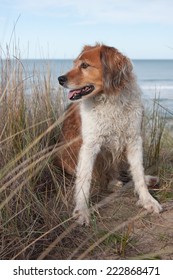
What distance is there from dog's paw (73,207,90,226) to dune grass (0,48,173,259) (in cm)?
Answer: 8

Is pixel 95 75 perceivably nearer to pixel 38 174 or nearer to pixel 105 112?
pixel 105 112

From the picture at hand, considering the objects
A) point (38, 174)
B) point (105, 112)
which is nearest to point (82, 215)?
point (38, 174)

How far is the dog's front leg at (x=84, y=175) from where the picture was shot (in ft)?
13.3

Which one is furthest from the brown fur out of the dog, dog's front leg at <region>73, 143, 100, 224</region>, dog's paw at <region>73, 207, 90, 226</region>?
dog's paw at <region>73, 207, 90, 226</region>

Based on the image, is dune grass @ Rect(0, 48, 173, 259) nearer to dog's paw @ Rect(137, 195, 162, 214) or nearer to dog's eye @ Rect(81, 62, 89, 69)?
dog's paw @ Rect(137, 195, 162, 214)

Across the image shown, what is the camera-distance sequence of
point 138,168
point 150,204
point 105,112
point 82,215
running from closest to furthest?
point 82,215, point 150,204, point 105,112, point 138,168

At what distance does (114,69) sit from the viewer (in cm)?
418

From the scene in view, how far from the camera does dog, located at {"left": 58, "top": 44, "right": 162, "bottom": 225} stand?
13.6 ft

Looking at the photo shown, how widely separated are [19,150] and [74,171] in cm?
75

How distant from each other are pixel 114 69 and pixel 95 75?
0.63 ft

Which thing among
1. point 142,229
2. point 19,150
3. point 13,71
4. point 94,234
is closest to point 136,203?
point 142,229

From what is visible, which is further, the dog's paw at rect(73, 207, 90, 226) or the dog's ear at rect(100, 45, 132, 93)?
the dog's ear at rect(100, 45, 132, 93)

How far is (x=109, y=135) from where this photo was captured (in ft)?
14.1
